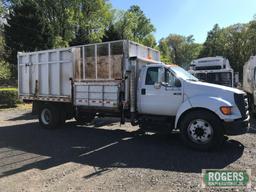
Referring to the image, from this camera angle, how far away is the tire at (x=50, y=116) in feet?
38.2

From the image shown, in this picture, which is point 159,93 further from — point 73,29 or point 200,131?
point 73,29

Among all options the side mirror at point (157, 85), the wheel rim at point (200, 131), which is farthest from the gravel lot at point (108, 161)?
the side mirror at point (157, 85)

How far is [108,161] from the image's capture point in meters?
7.14

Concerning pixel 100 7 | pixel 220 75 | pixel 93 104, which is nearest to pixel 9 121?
pixel 93 104

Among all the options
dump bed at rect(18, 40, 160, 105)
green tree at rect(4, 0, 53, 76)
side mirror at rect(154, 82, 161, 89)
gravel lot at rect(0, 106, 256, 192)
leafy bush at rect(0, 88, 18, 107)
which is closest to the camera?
gravel lot at rect(0, 106, 256, 192)

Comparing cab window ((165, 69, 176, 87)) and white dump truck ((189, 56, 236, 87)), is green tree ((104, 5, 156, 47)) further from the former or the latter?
cab window ((165, 69, 176, 87))

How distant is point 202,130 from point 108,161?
2.61 meters

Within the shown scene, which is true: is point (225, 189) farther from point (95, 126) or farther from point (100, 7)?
point (100, 7)

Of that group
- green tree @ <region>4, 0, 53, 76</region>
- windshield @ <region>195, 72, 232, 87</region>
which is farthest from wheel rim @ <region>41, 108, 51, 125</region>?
green tree @ <region>4, 0, 53, 76</region>

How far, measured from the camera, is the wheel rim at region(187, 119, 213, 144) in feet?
25.9

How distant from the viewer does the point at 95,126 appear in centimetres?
1225

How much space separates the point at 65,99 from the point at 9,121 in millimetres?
4605

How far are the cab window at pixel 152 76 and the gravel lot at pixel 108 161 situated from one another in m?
1.76

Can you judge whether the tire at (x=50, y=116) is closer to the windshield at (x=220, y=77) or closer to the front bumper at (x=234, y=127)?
the front bumper at (x=234, y=127)
